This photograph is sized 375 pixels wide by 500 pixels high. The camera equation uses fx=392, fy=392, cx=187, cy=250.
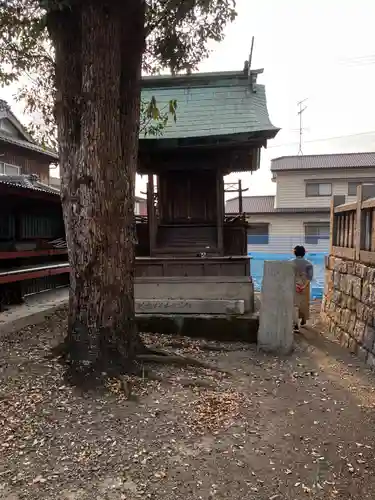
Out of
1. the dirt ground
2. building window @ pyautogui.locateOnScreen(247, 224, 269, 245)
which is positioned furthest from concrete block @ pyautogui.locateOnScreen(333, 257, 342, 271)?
building window @ pyautogui.locateOnScreen(247, 224, 269, 245)

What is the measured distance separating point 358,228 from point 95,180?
14.8ft

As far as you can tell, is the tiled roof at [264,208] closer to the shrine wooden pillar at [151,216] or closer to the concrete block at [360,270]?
the shrine wooden pillar at [151,216]

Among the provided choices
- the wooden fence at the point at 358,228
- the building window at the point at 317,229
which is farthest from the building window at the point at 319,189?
the wooden fence at the point at 358,228

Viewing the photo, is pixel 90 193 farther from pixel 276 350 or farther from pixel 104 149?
pixel 276 350

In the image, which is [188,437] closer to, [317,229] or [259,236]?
[259,236]

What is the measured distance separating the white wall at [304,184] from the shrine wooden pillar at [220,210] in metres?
20.1

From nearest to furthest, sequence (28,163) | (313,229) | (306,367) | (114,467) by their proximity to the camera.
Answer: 1. (114,467)
2. (306,367)
3. (28,163)
4. (313,229)

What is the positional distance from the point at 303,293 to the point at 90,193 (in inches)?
219

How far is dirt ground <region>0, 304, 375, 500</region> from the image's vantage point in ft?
9.18

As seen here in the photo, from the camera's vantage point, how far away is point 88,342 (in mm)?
4258

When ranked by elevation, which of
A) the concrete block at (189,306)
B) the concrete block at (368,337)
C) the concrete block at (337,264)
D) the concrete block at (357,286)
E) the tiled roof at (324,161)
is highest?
the tiled roof at (324,161)

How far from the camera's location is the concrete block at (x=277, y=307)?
6012 mm

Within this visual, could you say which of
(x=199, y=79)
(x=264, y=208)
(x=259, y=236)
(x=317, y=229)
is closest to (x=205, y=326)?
(x=199, y=79)

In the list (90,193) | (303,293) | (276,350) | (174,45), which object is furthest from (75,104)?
(303,293)
